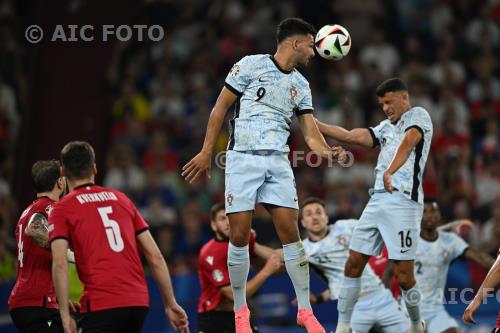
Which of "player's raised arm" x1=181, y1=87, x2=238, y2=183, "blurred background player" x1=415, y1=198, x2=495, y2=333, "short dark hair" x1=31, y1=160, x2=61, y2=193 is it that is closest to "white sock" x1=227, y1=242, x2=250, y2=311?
"player's raised arm" x1=181, y1=87, x2=238, y2=183

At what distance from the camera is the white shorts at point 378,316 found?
1236cm

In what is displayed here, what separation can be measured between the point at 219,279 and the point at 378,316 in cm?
207

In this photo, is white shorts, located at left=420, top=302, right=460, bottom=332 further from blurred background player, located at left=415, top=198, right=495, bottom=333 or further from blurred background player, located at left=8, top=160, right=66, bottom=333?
blurred background player, located at left=8, top=160, right=66, bottom=333

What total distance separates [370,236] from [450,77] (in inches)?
376

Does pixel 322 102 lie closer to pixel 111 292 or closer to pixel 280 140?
pixel 280 140

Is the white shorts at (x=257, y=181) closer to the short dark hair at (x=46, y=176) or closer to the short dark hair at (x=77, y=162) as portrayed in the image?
the short dark hair at (x=77, y=162)

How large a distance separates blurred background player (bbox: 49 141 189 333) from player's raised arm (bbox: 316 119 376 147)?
309 centimetres

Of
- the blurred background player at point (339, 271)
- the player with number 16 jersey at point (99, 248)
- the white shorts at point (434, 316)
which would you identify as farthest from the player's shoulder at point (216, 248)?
the player with number 16 jersey at point (99, 248)

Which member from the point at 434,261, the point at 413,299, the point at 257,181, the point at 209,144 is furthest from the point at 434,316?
the point at 209,144

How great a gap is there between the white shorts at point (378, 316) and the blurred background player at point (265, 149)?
9.08ft

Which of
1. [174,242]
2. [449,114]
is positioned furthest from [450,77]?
[174,242]

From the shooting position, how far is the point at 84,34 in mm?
17391

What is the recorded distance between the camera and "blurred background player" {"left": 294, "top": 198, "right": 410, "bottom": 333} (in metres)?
12.3

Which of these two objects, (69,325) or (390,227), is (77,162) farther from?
(390,227)
